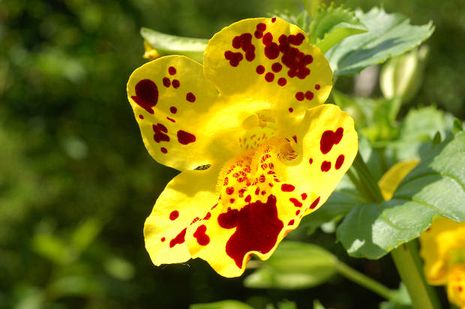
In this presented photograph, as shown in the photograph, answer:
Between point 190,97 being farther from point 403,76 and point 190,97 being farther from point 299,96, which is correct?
point 403,76

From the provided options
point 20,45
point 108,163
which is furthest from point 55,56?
point 108,163

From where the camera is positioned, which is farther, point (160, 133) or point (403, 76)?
point (403, 76)

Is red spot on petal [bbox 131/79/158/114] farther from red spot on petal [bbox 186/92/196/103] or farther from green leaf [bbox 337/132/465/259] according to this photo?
green leaf [bbox 337/132/465/259]

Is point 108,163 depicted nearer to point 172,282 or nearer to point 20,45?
point 172,282

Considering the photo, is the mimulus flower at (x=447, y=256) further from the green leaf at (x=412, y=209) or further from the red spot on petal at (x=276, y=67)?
the red spot on petal at (x=276, y=67)

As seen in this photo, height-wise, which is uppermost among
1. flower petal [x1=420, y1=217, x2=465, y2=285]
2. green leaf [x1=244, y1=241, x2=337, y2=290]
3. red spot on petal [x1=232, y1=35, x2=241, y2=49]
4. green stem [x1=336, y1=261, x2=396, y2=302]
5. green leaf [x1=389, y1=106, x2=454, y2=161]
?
red spot on petal [x1=232, y1=35, x2=241, y2=49]

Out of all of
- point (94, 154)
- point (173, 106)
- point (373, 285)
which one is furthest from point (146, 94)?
point (94, 154)

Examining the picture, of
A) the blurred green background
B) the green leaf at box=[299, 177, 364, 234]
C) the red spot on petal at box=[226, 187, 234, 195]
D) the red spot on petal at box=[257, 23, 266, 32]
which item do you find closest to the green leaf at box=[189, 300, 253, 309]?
the green leaf at box=[299, 177, 364, 234]

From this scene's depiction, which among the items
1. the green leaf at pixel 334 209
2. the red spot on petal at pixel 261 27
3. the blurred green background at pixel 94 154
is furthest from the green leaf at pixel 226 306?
the blurred green background at pixel 94 154
